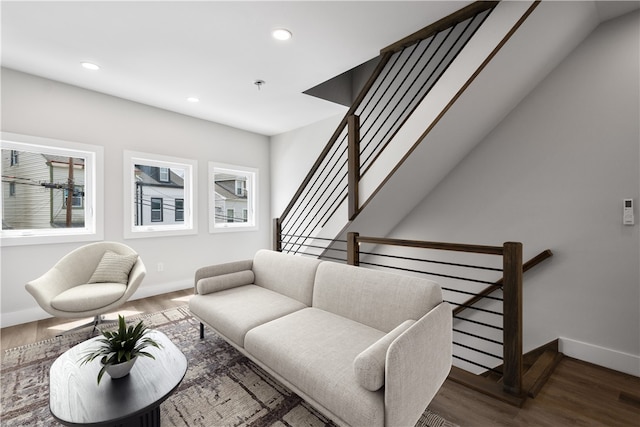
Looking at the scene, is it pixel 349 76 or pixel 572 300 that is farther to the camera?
pixel 349 76

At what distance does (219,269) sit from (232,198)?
2.53 metres

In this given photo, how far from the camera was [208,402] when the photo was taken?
1747mm

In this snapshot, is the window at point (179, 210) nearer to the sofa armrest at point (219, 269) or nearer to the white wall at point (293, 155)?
the white wall at point (293, 155)

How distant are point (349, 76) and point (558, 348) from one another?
3.96 meters

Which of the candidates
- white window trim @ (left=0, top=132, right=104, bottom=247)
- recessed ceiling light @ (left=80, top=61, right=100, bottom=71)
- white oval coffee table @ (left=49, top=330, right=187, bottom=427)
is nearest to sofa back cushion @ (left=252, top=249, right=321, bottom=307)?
white oval coffee table @ (left=49, top=330, right=187, bottom=427)

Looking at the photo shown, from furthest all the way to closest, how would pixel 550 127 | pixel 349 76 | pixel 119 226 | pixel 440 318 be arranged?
pixel 349 76, pixel 119 226, pixel 550 127, pixel 440 318

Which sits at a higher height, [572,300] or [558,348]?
[572,300]

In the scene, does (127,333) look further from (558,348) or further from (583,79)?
(583,79)

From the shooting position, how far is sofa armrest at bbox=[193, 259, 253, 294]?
2598 mm

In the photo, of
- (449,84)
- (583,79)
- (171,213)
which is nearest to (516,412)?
(449,84)

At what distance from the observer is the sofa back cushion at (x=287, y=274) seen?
2.38 m

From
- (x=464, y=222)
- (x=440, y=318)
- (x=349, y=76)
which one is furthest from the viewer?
(x=349, y=76)

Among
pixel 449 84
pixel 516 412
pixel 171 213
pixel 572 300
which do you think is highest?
pixel 449 84

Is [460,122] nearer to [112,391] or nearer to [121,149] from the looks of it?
[112,391]
